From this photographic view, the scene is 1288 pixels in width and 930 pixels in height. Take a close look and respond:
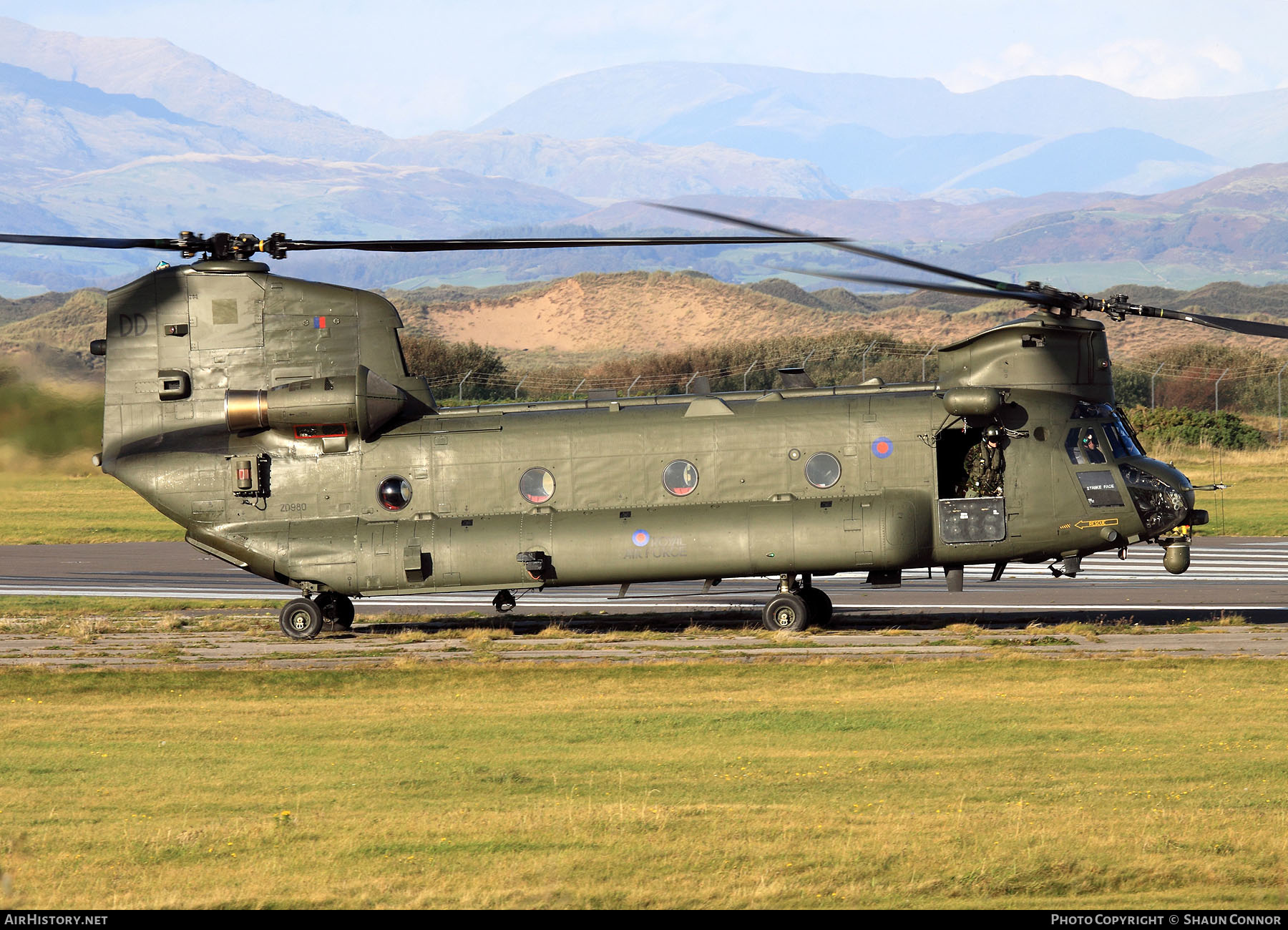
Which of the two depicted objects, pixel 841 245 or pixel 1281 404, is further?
pixel 1281 404

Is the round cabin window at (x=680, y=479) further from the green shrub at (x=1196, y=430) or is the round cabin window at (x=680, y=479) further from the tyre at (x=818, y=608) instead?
the green shrub at (x=1196, y=430)

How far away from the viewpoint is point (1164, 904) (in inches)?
337

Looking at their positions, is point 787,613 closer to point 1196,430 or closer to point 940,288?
point 940,288

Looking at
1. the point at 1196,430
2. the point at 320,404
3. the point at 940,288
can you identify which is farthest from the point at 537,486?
the point at 1196,430

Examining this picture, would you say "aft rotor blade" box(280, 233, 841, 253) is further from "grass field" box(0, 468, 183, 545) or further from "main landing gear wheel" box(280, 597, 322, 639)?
"grass field" box(0, 468, 183, 545)

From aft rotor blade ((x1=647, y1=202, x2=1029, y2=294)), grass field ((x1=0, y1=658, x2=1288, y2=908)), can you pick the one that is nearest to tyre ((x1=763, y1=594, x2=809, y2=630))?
grass field ((x1=0, y1=658, x2=1288, y2=908))

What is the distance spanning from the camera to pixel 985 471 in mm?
22453

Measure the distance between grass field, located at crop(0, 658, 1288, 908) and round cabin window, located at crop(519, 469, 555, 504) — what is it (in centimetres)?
415

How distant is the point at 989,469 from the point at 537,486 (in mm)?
7970

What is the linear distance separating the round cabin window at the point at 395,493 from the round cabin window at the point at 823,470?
7198mm

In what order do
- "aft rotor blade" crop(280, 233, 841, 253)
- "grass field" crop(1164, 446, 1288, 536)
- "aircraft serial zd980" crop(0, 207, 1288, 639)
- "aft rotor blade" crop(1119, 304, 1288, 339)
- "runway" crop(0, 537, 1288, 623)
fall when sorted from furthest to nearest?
"grass field" crop(1164, 446, 1288, 536)
"runway" crop(0, 537, 1288, 623)
"aircraft serial zd980" crop(0, 207, 1288, 639)
"aft rotor blade" crop(1119, 304, 1288, 339)
"aft rotor blade" crop(280, 233, 841, 253)

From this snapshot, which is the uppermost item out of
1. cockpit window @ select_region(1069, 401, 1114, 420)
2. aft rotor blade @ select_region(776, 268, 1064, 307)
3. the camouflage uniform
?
aft rotor blade @ select_region(776, 268, 1064, 307)

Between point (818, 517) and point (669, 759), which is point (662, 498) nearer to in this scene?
point (818, 517)

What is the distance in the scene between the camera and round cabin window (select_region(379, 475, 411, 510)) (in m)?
23.3
